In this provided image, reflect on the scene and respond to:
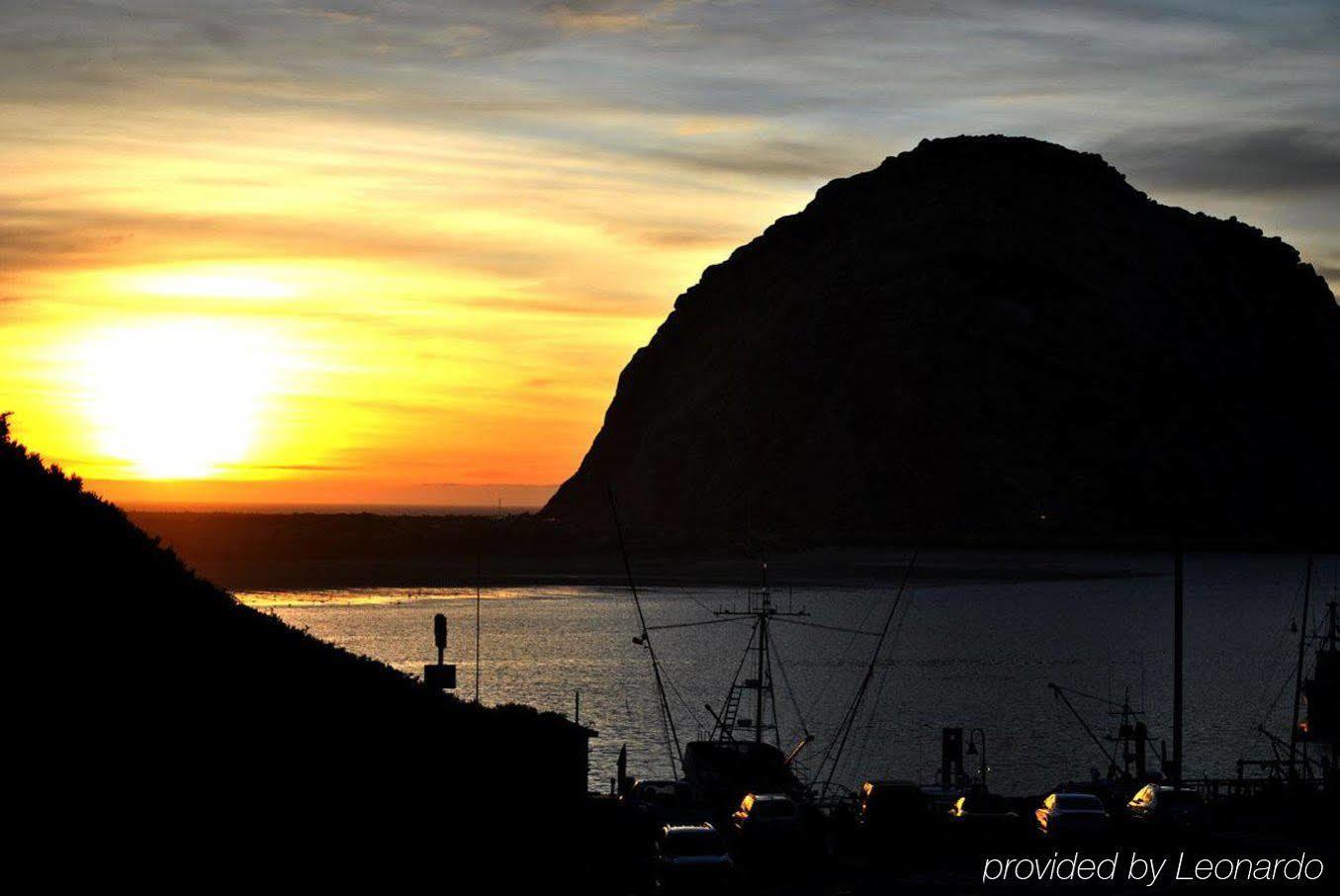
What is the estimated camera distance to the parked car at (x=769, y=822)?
39750 mm

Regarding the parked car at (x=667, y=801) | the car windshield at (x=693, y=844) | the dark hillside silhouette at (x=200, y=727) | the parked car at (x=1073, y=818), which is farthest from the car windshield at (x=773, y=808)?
the dark hillside silhouette at (x=200, y=727)

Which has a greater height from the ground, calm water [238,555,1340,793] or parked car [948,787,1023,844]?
parked car [948,787,1023,844]

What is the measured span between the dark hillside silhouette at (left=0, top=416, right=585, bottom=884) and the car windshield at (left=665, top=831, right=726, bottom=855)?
6.31m

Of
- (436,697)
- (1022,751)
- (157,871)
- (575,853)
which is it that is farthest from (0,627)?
(1022,751)

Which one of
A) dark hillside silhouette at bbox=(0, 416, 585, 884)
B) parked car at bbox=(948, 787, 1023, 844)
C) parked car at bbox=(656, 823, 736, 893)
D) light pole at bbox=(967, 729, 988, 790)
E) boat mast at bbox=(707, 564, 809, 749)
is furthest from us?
light pole at bbox=(967, 729, 988, 790)

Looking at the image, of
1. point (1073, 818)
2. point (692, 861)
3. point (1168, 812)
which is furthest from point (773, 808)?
point (1168, 812)

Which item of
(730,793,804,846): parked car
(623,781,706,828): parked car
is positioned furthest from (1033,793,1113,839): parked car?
(623,781,706,828): parked car

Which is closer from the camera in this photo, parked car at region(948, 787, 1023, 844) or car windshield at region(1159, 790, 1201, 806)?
parked car at region(948, 787, 1023, 844)

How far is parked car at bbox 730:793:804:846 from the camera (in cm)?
3975

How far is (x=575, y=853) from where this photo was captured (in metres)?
31.4

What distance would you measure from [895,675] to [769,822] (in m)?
→ 96.4

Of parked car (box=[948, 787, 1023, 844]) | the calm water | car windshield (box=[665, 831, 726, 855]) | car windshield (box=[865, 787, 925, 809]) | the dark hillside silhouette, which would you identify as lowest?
the calm water

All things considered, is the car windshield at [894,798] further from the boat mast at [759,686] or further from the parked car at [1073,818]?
the boat mast at [759,686]

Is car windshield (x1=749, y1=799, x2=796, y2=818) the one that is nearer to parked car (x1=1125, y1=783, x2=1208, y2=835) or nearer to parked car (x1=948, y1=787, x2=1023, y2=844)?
parked car (x1=948, y1=787, x2=1023, y2=844)
